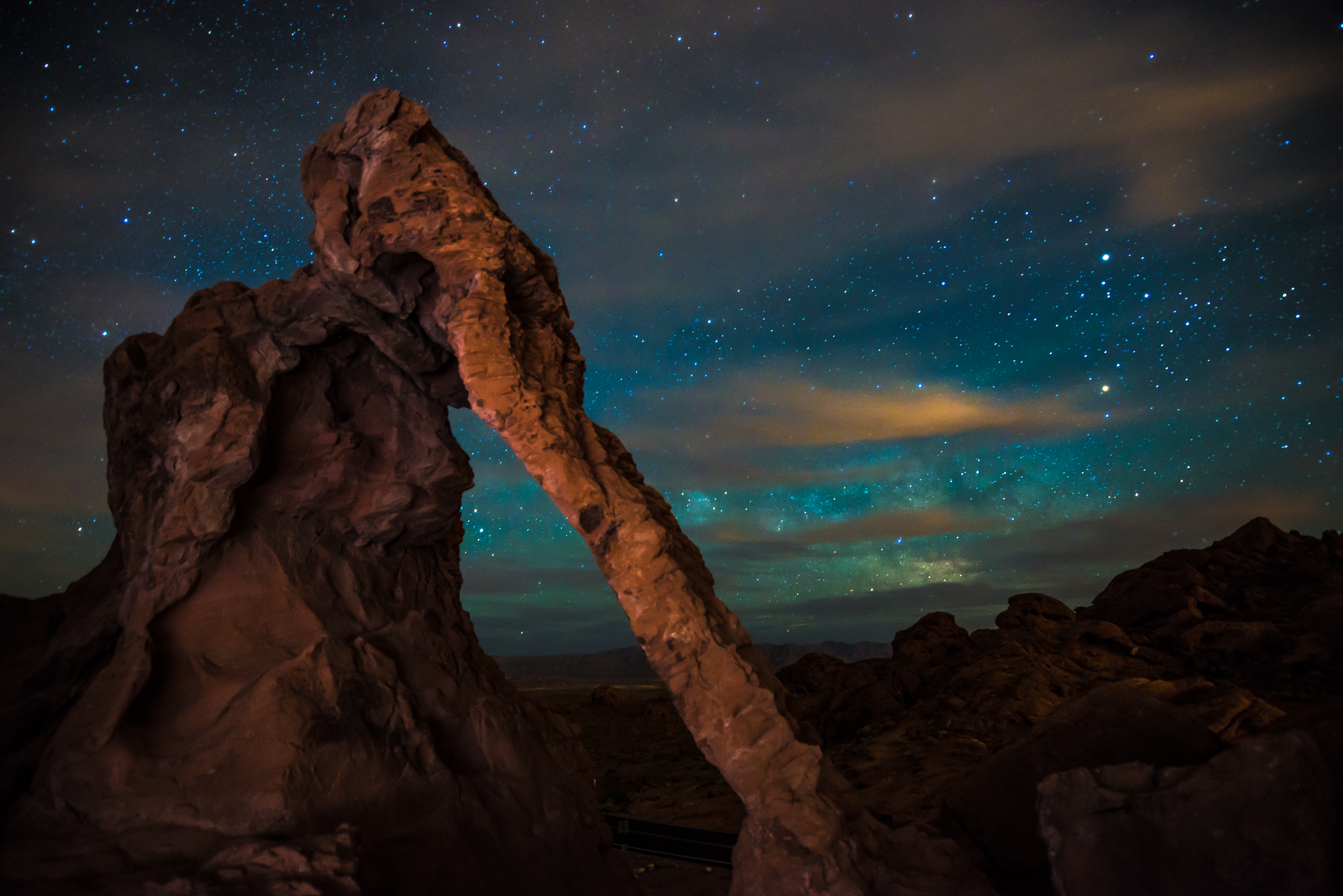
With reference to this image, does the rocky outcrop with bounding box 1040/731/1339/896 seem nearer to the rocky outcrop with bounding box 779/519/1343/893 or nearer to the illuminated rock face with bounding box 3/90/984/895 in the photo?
the illuminated rock face with bounding box 3/90/984/895

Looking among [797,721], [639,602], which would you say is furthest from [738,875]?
[639,602]

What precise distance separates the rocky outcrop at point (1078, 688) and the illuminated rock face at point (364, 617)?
1531 millimetres

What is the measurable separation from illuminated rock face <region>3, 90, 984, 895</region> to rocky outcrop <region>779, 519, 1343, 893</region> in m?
1.53

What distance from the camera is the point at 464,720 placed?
7559 millimetres

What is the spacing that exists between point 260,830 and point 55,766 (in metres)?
2.01

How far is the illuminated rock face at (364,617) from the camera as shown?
5.38 metres

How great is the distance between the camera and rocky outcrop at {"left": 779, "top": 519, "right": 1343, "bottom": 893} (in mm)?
7035

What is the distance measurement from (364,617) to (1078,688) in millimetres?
14588

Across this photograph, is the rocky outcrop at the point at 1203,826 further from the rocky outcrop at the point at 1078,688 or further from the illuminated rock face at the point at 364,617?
the rocky outcrop at the point at 1078,688

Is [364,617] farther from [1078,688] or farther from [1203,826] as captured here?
[1078,688]

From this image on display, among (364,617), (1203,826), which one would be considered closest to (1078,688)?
(1203,826)

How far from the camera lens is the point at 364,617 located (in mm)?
7742

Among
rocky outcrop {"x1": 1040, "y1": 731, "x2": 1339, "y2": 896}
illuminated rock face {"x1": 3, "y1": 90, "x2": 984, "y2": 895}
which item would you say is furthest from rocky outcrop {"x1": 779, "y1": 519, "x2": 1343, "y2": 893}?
illuminated rock face {"x1": 3, "y1": 90, "x2": 984, "y2": 895}

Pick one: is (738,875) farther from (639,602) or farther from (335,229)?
(335,229)
